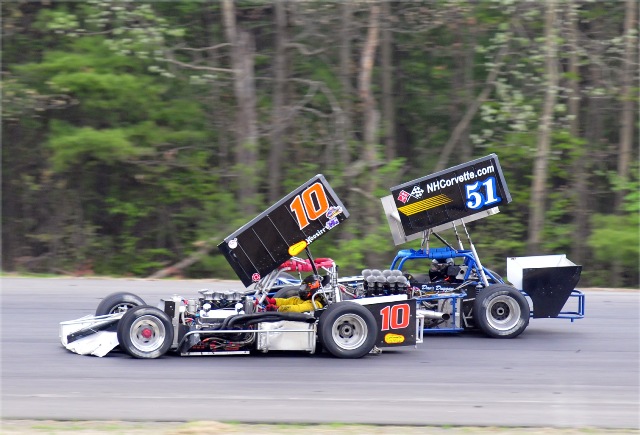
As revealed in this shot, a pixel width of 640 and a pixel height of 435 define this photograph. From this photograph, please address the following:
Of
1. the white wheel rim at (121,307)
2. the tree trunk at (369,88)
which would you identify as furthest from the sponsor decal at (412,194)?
the tree trunk at (369,88)

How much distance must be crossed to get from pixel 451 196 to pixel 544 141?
10.4 metres

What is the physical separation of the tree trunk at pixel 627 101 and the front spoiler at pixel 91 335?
47.8 ft

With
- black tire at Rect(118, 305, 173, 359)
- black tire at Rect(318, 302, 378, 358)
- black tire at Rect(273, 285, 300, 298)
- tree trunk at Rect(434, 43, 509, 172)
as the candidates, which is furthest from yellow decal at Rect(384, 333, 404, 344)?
tree trunk at Rect(434, 43, 509, 172)

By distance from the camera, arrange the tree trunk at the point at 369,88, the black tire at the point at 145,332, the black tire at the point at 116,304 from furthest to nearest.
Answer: the tree trunk at the point at 369,88 < the black tire at the point at 116,304 < the black tire at the point at 145,332

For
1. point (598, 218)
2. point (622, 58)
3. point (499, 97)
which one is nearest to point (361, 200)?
point (499, 97)

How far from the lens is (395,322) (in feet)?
32.7

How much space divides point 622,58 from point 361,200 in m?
7.02

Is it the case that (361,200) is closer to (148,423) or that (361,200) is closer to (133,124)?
(133,124)

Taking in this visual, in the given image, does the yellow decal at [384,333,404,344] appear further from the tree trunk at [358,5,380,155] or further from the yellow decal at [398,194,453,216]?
the tree trunk at [358,5,380,155]

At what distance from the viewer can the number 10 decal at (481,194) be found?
36.2ft

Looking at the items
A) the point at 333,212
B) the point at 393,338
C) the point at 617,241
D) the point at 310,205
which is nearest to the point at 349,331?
the point at 393,338

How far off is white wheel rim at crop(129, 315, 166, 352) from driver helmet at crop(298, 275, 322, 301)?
1716 millimetres

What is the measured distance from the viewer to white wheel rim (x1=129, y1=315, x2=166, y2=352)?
9.54 m

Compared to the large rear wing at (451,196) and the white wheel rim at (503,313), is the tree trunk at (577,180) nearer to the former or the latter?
the white wheel rim at (503,313)
